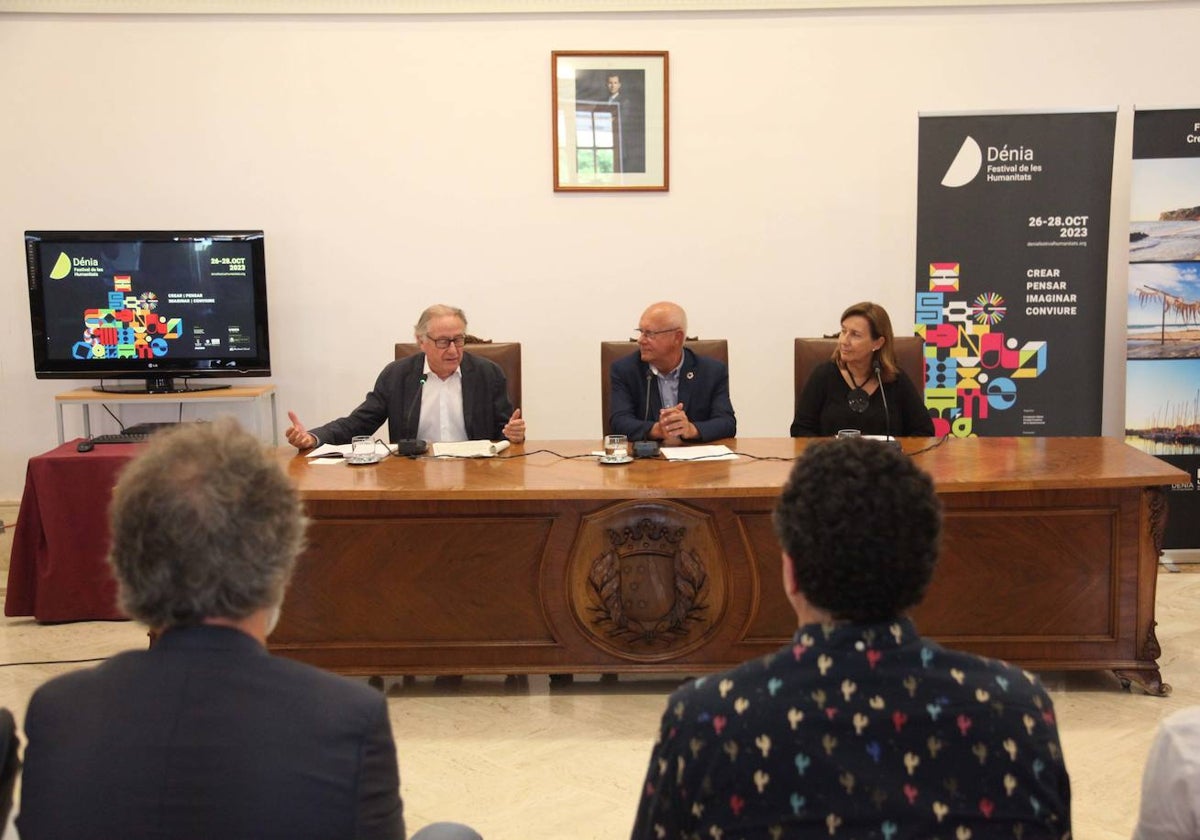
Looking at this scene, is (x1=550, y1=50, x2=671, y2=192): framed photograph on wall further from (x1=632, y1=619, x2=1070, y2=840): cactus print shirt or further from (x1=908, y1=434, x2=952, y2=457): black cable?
(x1=632, y1=619, x2=1070, y2=840): cactus print shirt

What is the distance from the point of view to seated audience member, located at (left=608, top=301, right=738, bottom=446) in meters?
3.87

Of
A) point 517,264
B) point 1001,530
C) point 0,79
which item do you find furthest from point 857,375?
point 0,79

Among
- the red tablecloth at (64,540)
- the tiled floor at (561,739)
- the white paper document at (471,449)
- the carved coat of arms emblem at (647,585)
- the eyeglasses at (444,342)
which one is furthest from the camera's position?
the red tablecloth at (64,540)

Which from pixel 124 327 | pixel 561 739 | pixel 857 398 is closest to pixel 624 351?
pixel 857 398

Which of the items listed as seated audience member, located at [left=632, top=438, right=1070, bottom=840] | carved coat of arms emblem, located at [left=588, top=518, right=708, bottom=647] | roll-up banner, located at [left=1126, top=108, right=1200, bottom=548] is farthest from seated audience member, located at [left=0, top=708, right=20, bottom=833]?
roll-up banner, located at [left=1126, top=108, right=1200, bottom=548]

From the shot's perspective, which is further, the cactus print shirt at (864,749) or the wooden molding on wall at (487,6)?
the wooden molding on wall at (487,6)

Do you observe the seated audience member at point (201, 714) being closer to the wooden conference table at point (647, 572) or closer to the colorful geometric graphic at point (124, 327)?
the wooden conference table at point (647, 572)

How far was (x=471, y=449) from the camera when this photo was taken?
144 inches

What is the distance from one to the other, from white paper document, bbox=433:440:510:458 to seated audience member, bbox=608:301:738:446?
48 cm

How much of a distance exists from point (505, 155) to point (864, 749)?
4124mm

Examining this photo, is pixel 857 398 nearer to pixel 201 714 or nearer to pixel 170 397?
pixel 170 397

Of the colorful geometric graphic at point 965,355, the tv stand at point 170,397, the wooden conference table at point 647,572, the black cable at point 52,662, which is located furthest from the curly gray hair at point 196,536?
the colorful geometric graphic at point 965,355

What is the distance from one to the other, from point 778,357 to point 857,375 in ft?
3.80

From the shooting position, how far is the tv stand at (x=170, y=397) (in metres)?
4.66
